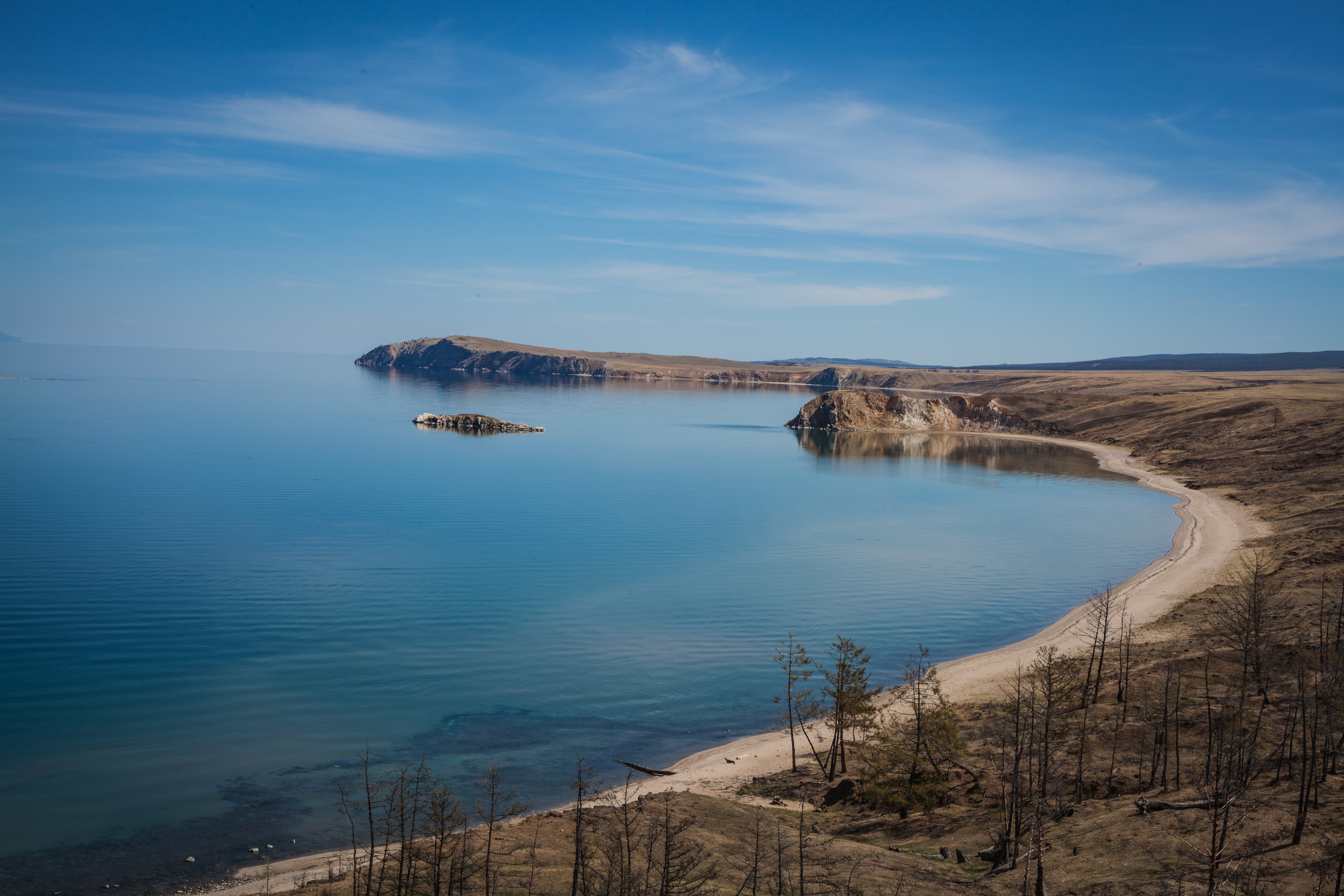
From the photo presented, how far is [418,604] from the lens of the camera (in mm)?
39438

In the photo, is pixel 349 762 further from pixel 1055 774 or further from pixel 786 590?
pixel 786 590

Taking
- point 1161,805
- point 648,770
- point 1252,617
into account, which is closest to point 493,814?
point 648,770

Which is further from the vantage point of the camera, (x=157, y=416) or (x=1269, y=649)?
(x=157, y=416)

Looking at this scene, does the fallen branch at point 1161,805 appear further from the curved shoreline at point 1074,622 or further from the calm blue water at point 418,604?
the calm blue water at point 418,604

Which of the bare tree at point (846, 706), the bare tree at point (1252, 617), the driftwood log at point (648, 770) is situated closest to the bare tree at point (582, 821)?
the driftwood log at point (648, 770)

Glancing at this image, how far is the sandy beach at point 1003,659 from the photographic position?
18.9m

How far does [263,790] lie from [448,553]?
27871 millimetres

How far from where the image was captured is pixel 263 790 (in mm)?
22234

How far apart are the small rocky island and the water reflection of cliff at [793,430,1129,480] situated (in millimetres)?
44054

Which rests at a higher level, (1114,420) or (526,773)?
(1114,420)

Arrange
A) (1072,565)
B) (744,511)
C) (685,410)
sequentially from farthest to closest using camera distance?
1. (685,410)
2. (744,511)
3. (1072,565)

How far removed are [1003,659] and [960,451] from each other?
3772 inches

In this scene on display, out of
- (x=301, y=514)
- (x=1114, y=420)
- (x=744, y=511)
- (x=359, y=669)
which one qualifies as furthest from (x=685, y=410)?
(x=359, y=669)

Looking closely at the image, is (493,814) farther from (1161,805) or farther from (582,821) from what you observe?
(1161,805)
